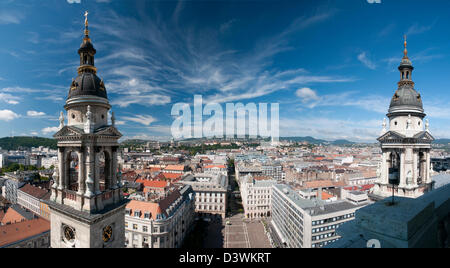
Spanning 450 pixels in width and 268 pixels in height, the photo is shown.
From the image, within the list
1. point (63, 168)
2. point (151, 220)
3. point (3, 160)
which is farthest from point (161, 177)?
point (3, 160)

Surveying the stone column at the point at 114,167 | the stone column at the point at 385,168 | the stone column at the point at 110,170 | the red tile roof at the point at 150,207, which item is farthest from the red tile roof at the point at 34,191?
the stone column at the point at 385,168

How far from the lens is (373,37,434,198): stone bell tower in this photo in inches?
694

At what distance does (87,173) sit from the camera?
1188 cm

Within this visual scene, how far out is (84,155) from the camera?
12000 millimetres

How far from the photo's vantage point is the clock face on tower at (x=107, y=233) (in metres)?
12.2

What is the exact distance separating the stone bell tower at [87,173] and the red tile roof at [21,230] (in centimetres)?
2654

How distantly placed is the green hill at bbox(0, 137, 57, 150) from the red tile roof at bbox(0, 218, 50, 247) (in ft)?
631

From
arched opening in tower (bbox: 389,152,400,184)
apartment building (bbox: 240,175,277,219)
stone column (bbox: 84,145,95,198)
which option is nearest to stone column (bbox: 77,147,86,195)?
stone column (bbox: 84,145,95,198)

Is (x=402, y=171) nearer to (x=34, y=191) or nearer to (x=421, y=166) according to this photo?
(x=421, y=166)

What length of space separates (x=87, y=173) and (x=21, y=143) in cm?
23988
